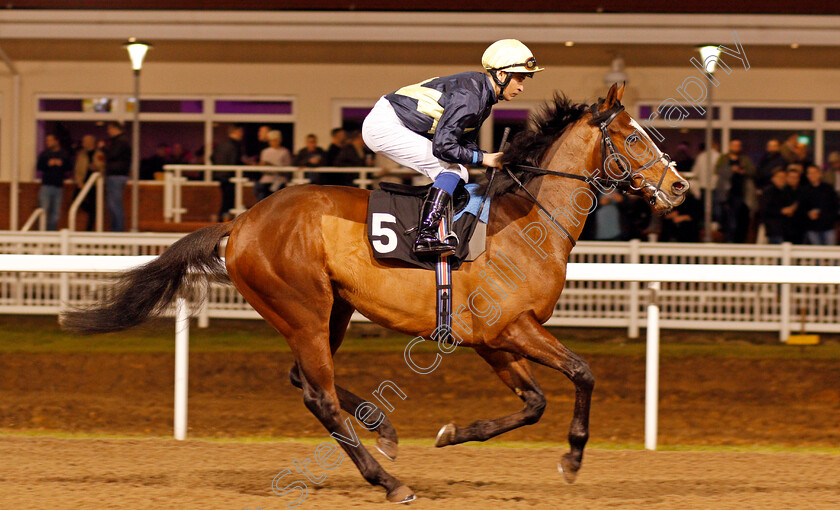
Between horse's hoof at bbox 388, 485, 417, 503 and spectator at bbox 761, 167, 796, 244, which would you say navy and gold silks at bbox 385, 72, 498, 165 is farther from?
spectator at bbox 761, 167, 796, 244

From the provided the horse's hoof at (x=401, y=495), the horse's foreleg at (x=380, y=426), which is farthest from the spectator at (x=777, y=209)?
the horse's hoof at (x=401, y=495)

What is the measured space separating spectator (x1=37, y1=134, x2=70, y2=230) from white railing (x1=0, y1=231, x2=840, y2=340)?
2144 mm

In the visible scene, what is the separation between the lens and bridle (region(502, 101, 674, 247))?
4203 mm

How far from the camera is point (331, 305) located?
421cm

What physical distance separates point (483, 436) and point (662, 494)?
73 centimetres

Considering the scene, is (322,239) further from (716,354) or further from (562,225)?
(716,354)

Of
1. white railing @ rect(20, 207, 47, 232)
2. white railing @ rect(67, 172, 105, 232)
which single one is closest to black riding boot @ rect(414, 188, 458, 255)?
white railing @ rect(67, 172, 105, 232)

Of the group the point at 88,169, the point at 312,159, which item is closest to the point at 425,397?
the point at 312,159

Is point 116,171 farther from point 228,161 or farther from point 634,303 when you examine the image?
point 634,303

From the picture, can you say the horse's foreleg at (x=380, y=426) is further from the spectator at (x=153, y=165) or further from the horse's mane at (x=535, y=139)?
the spectator at (x=153, y=165)

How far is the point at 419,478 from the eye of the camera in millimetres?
4383

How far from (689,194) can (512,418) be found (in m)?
6.13

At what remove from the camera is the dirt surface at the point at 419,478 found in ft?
13.0

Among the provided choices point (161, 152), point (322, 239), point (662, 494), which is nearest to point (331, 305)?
point (322, 239)
